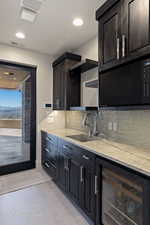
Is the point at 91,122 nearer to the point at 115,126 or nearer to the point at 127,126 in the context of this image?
the point at 115,126

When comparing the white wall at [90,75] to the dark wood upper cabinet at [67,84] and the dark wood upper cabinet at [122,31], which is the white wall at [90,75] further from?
the dark wood upper cabinet at [122,31]

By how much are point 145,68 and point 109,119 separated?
112cm

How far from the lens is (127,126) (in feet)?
6.67

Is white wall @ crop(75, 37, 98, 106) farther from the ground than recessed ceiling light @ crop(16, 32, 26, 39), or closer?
closer

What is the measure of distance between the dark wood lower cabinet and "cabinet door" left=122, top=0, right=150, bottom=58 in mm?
1182

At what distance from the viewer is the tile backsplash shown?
1793 mm

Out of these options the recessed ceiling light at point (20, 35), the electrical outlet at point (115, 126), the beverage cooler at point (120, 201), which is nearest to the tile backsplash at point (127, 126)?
the electrical outlet at point (115, 126)

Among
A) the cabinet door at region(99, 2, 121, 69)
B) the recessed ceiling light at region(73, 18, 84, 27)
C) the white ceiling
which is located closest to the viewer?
the cabinet door at region(99, 2, 121, 69)

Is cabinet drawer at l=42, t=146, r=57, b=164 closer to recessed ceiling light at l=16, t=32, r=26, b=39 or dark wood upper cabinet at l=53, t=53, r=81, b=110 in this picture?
dark wood upper cabinet at l=53, t=53, r=81, b=110

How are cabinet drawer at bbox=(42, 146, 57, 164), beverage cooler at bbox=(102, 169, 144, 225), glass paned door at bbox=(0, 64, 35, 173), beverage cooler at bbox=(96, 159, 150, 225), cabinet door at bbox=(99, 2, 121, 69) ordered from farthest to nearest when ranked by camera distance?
glass paned door at bbox=(0, 64, 35, 173) → cabinet drawer at bbox=(42, 146, 57, 164) → cabinet door at bbox=(99, 2, 121, 69) → beverage cooler at bbox=(102, 169, 144, 225) → beverage cooler at bbox=(96, 159, 150, 225)

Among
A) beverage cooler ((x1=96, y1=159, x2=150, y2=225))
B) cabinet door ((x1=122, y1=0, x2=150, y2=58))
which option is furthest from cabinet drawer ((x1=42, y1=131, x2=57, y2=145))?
cabinet door ((x1=122, y1=0, x2=150, y2=58))

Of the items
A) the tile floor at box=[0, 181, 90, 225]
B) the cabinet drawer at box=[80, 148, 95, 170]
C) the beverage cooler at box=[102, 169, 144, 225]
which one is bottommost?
the tile floor at box=[0, 181, 90, 225]

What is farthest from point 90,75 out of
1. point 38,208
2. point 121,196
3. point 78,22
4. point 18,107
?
point 38,208

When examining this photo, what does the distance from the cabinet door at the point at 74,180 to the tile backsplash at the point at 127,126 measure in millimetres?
723
